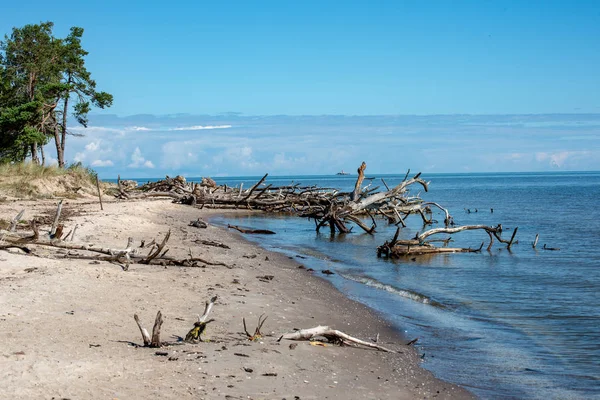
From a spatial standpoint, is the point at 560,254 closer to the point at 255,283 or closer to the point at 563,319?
the point at 563,319

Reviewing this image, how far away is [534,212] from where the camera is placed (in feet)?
122

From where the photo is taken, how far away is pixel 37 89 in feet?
104

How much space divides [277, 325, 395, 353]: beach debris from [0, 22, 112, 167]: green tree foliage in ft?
82.4

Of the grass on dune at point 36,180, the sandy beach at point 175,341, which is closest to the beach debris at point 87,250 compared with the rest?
the sandy beach at point 175,341

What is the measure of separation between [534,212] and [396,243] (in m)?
23.4

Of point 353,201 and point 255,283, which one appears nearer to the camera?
point 255,283

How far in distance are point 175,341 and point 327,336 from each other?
1794 mm

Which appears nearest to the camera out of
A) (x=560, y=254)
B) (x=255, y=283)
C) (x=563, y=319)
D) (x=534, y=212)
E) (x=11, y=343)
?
(x=11, y=343)

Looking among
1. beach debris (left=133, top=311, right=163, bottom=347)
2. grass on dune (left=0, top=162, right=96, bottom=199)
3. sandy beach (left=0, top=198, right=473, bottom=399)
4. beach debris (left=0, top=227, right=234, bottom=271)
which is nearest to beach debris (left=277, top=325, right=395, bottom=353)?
sandy beach (left=0, top=198, right=473, bottom=399)

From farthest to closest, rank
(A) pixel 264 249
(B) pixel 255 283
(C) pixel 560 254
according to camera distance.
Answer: (C) pixel 560 254 < (A) pixel 264 249 < (B) pixel 255 283

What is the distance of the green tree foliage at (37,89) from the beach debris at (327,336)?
2511cm

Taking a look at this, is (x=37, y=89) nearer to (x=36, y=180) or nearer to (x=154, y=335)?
(x=36, y=180)

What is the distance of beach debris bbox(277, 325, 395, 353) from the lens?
691cm

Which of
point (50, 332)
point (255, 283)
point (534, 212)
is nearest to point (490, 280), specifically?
point (255, 283)
